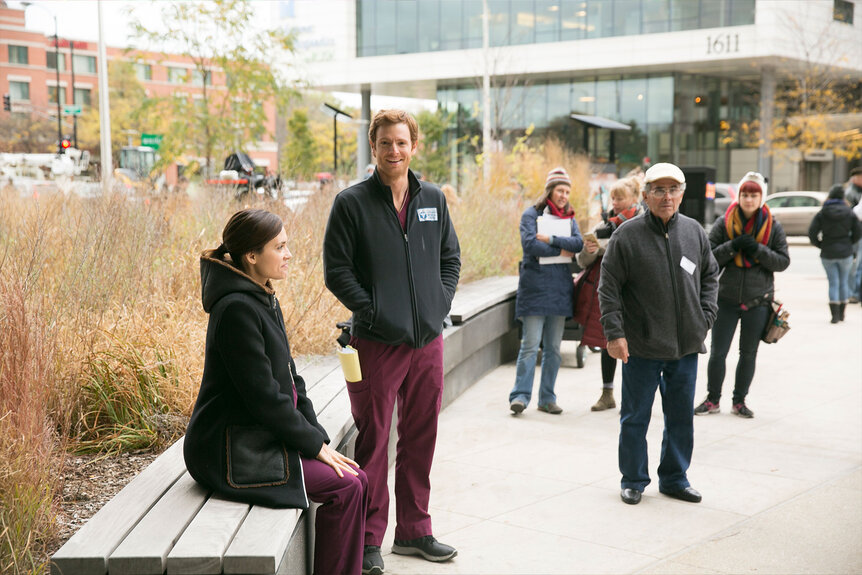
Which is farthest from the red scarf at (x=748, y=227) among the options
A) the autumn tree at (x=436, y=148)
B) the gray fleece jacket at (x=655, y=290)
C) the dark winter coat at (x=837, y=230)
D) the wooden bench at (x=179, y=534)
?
the autumn tree at (x=436, y=148)

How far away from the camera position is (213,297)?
3.33m

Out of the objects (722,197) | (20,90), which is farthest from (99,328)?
(20,90)

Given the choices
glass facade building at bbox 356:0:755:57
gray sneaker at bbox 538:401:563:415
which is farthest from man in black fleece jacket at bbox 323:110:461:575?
glass facade building at bbox 356:0:755:57

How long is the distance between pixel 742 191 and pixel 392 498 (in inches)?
147

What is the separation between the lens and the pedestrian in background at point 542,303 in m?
7.32

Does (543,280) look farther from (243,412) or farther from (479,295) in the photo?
(243,412)

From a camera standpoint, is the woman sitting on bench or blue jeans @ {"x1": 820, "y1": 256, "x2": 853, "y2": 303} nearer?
the woman sitting on bench

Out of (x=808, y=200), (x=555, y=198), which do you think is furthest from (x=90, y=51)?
(x=555, y=198)

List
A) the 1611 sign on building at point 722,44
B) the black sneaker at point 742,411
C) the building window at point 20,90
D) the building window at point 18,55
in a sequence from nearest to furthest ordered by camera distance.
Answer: the black sneaker at point 742,411
the 1611 sign on building at point 722,44
the building window at point 18,55
the building window at point 20,90

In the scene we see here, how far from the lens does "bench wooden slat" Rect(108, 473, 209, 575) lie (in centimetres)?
273

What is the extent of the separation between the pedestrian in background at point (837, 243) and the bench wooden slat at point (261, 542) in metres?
10.5

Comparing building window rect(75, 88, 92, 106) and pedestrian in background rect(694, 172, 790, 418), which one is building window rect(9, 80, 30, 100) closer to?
building window rect(75, 88, 92, 106)

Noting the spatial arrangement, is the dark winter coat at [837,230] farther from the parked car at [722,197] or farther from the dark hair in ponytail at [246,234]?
the parked car at [722,197]

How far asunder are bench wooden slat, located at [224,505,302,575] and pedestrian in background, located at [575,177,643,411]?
4602 mm
